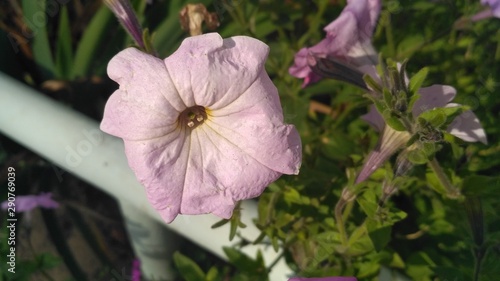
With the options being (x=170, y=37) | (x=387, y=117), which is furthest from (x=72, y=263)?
(x=387, y=117)

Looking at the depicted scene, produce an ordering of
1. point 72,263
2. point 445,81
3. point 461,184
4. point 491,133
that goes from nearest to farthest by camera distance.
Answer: point 461,184 → point 491,133 → point 445,81 → point 72,263

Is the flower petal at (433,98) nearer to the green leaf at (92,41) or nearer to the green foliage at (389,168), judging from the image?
the green foliage at (389,168)

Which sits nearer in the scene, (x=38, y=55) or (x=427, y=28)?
(x=427, y=28)

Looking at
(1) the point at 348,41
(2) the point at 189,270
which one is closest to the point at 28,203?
(2) the point at 189,270

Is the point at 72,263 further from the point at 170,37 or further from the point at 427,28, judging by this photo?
the point at 427,28

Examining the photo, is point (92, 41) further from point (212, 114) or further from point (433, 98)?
point (433, 98)

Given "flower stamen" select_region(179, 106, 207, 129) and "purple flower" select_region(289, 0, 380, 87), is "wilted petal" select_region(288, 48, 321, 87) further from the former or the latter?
"flower stamen" select_region(179, 106, 207, 129)

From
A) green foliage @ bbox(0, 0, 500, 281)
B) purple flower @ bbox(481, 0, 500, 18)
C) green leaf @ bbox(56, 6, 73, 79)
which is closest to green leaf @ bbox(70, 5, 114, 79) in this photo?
green leaf @ bbox(56, 6, 73, 79)

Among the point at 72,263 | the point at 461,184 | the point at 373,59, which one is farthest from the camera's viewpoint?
the point at 72,263
